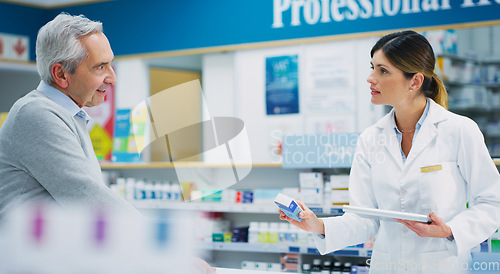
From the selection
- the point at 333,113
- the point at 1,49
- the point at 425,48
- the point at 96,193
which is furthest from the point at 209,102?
the point at 96,193

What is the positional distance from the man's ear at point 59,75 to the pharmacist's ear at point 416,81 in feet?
4.45

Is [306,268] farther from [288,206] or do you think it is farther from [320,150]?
[288,206]

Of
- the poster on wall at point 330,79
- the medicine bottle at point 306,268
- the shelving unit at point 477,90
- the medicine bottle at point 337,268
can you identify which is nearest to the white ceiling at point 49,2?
the poster on wall at point 330,79

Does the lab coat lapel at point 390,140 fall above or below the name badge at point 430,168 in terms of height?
above

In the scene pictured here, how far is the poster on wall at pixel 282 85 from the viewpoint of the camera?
568 centimetres

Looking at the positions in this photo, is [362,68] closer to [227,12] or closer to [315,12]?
[315,12]

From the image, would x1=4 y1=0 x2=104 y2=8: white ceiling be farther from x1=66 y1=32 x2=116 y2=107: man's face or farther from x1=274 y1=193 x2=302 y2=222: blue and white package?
x1=274 y1=193 x2=302 y2=222: blue and white package

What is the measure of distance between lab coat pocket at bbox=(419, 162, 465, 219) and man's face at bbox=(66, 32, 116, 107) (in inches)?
49.3

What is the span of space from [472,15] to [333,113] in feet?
5.19

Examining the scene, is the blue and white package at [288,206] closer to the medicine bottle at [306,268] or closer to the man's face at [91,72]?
the man's face at [91,72]

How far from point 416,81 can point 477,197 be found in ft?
1.73

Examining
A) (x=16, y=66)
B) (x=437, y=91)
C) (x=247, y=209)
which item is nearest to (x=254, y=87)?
(x=247, y=209)

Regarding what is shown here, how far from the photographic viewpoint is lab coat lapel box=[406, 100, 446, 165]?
2.16 meters

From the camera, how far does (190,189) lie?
4750 millimetres
